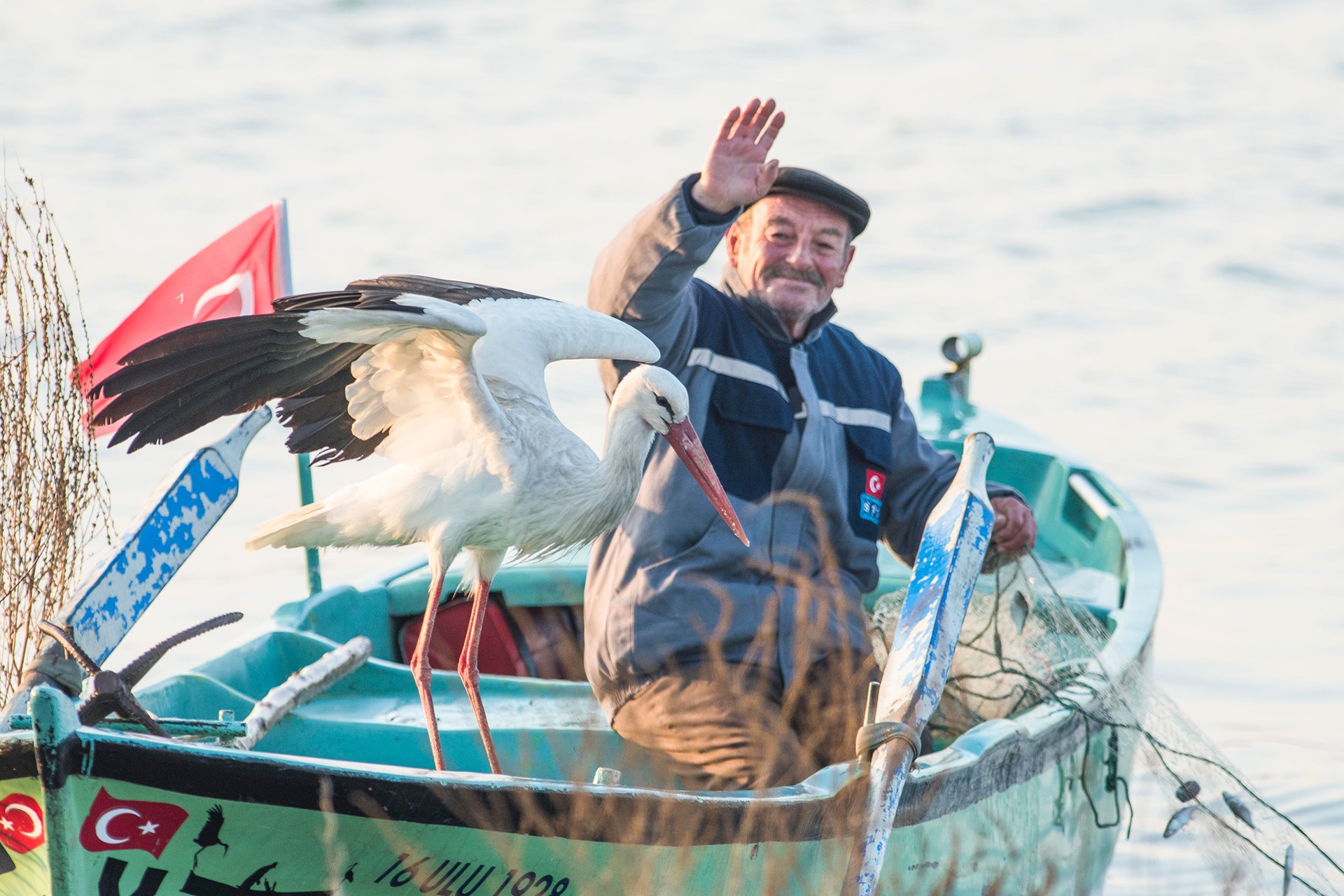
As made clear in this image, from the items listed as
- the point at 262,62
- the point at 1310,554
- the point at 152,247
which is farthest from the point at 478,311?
the point at 262,62

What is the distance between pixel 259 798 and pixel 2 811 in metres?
0.46

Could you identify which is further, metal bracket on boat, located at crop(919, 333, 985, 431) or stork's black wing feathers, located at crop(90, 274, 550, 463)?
metal bracket on boat, located at crop(919, 333, 985, 431)

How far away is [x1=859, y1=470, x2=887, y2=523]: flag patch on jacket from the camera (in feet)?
15.3

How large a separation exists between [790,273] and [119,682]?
7.08 feet

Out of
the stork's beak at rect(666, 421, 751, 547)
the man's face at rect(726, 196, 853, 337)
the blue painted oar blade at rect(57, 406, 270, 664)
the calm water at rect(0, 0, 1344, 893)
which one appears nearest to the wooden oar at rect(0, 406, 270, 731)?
the blue painted oar blade at rect(57, 406, 270, 664)

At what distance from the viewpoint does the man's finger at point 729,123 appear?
3.90 m

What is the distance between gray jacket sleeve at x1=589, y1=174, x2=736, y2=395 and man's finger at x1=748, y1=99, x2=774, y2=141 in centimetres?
20

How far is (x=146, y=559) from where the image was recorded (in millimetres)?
4094

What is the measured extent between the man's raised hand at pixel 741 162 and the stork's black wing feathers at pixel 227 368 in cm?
76

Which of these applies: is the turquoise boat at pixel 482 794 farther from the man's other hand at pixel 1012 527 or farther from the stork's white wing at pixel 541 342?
the stork's white wing at pixel 541 342

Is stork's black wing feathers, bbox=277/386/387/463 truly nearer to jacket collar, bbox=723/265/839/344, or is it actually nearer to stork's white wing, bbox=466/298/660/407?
stork's white wing, bbox=466/298/660/407

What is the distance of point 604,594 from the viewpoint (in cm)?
435

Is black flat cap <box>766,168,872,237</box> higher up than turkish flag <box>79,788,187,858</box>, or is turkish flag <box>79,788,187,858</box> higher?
black flat cap <box>766,168,872,237</box>

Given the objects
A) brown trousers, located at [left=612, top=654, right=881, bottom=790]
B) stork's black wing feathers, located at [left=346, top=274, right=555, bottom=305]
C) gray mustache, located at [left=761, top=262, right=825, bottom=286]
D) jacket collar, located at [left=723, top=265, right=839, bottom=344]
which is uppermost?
stork's black wing feathers, located at [left=346, top=274, right=555, bottom=305]
